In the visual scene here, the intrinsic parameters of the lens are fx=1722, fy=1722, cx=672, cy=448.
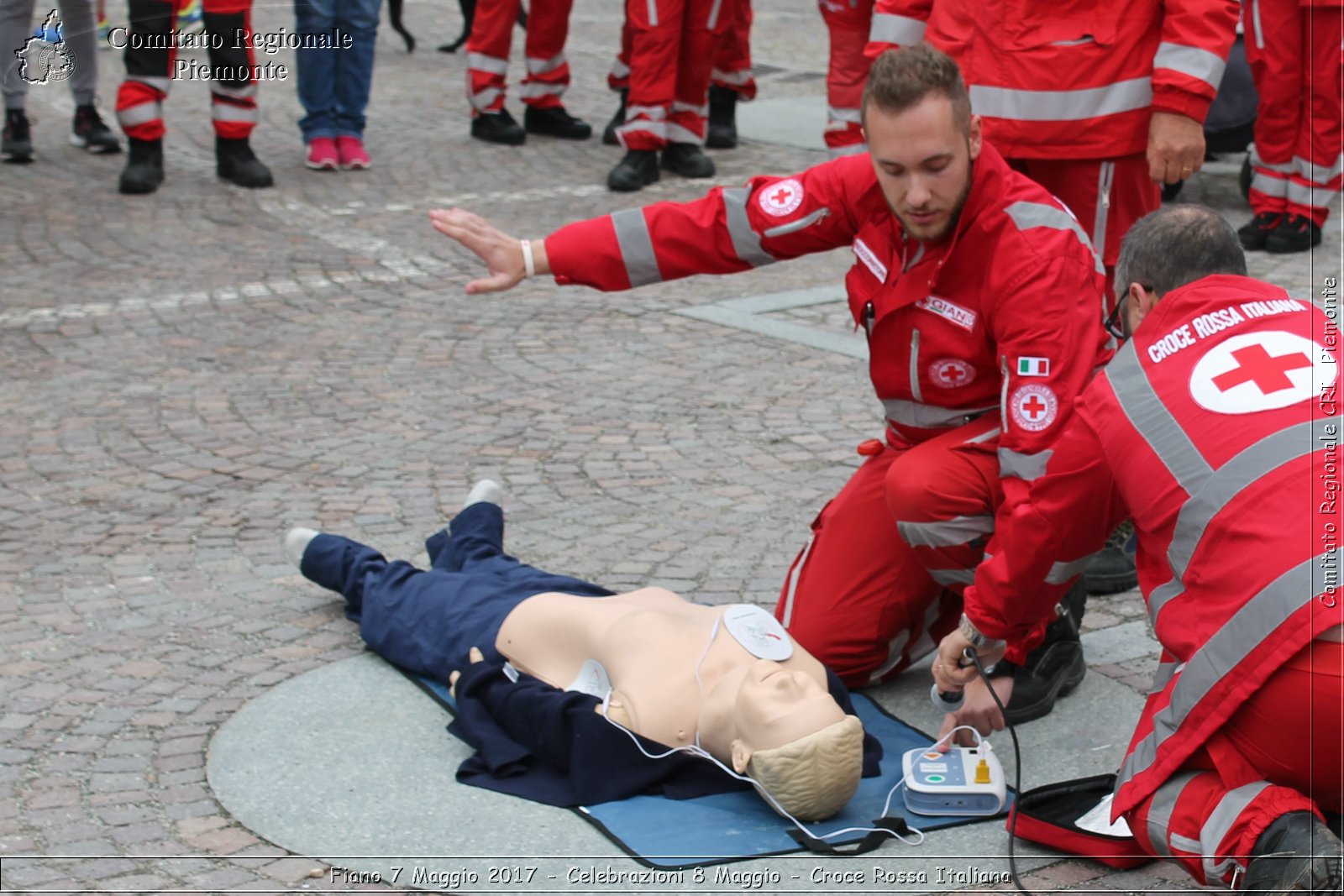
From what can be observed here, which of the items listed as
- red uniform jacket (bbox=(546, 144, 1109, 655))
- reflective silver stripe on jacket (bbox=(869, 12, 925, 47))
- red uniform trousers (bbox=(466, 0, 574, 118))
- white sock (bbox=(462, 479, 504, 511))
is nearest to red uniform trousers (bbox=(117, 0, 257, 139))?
red uniform trousers (bbox=(466, 0, 574, 118))

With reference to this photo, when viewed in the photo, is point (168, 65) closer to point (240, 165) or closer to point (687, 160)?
point (240, 165)

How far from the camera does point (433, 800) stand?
141 inches

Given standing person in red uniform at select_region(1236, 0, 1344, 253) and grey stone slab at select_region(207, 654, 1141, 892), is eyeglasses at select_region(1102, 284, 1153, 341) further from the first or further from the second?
standing person in red uniform at select_region(1236, 0, 1344, 253)

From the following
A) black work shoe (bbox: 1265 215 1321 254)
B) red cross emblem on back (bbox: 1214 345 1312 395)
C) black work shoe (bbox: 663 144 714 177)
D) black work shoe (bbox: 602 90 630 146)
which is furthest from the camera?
black work shoe (bbox: 602 90 630 146)

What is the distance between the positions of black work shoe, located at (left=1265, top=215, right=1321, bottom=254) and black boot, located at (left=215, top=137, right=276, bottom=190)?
5.11 m

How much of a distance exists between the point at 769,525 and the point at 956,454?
1304 mm

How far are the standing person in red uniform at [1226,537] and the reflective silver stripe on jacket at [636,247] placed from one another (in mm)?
1177

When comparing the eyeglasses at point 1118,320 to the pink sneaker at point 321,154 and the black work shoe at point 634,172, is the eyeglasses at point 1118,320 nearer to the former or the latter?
the black work shoe at point 634,172

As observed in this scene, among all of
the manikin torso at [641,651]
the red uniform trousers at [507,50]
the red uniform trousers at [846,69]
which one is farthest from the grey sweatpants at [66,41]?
the manikin torso at [641,651]

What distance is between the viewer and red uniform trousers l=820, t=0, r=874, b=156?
843cm

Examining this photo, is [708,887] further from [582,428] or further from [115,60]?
[115,60]

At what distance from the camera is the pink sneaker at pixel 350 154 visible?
9.74m

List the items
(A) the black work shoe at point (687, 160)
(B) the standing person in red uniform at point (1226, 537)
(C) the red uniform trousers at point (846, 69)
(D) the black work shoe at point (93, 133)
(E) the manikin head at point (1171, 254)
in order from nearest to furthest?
1. (B) the standing person in red uniform at point (1226, 537)
2. (E) the manikin head at point (1171, 254)
3. (C) the red uniform trousers at point (846, 69)
4. (A) the black work shoe at point (687, 160)
5. (D) the black work shoe at point (93, 133)

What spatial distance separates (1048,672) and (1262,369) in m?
1.27
